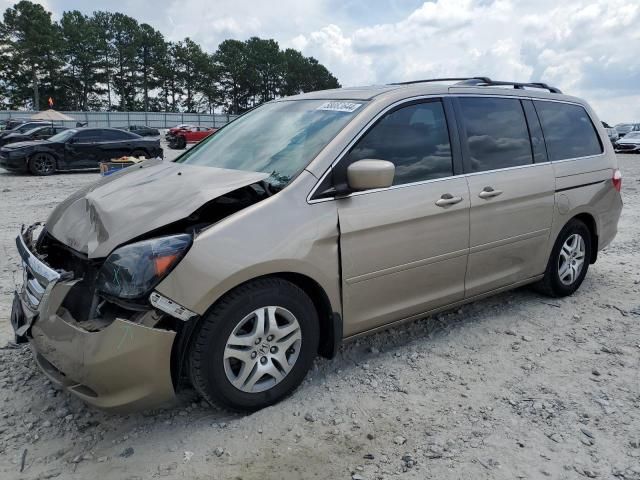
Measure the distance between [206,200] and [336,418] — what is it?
1.37 metres

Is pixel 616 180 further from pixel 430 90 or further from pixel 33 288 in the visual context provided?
pixel 33 288

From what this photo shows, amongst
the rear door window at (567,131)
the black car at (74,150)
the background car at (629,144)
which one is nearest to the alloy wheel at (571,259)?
the rear door window at (567,131)

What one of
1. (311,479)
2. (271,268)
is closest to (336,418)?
(311,479)

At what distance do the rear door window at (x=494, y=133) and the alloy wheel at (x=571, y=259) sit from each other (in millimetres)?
952

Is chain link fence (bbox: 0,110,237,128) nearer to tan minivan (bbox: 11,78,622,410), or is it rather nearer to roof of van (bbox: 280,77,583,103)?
roof of van (bbox: 280,77,583,103)

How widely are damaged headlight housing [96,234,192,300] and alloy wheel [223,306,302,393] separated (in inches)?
18.8

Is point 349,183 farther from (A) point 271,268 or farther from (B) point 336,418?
(B) point 336,418

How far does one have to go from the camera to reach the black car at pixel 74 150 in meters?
14.8

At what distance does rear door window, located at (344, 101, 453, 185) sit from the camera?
3.27 metres

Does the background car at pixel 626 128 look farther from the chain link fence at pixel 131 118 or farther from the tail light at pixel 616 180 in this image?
the tail light at pixel 616 180

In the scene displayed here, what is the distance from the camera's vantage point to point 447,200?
3492 millimetres

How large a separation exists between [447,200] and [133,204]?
1.93 m

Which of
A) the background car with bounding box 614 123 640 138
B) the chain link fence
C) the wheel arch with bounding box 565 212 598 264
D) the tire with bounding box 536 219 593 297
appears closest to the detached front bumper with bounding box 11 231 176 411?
the tire with bounding box 536 219 593 297

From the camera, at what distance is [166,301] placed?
2.51 m
